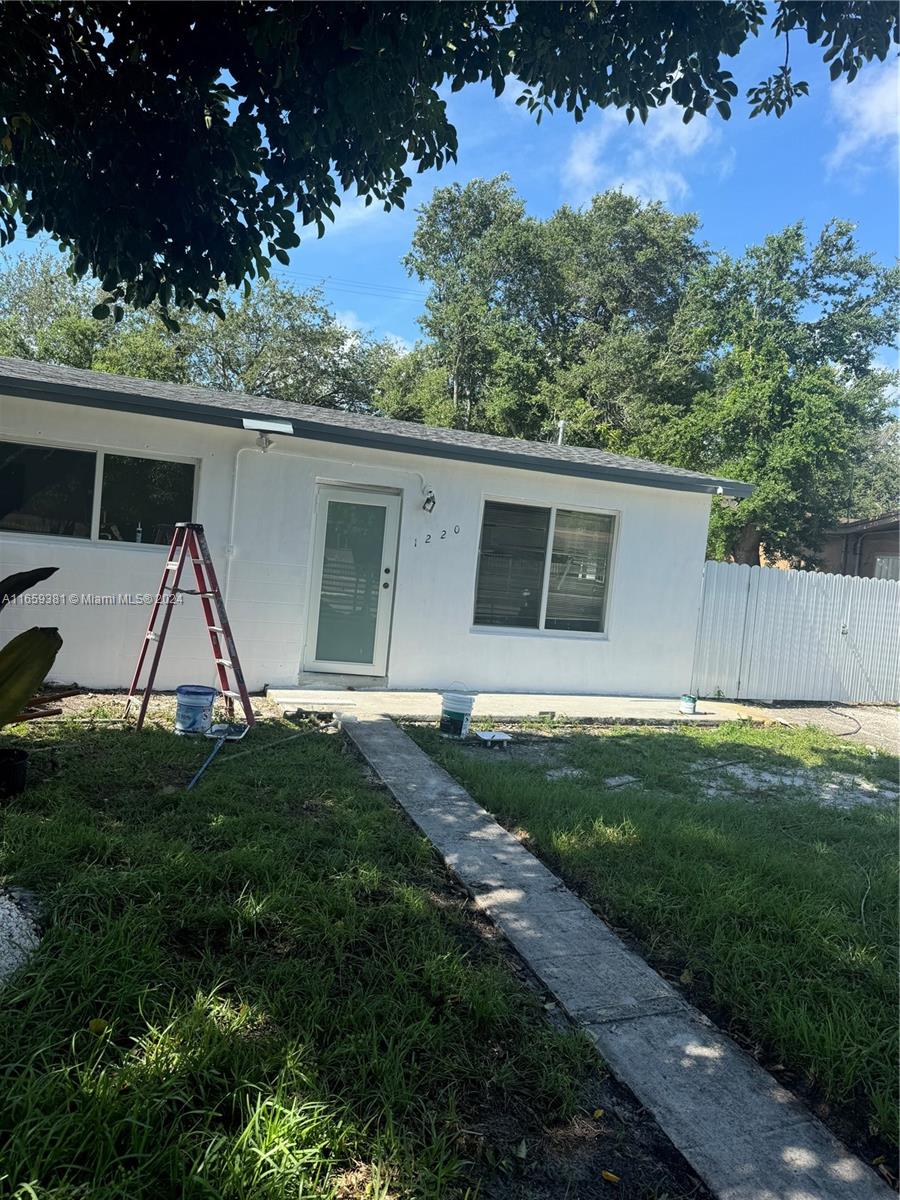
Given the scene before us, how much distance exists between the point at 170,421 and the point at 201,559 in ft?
6.02

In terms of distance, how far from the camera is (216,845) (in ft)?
12.6

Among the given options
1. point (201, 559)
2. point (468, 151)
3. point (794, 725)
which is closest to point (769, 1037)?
point (468, 151)

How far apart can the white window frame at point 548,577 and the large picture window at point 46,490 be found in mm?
4164

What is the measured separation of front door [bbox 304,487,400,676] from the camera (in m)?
8.58

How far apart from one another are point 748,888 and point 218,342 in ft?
89.5

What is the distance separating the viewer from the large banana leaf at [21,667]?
169 inches

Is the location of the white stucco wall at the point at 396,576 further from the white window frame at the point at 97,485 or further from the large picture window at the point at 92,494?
the large picture window at the point at 92,494

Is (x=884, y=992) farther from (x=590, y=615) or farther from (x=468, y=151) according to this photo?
(x=590, y=615)

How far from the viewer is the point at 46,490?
7.41 metres

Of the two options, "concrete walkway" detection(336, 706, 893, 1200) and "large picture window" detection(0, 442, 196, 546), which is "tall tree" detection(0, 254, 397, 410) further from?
"concrete walkway" detection(336, 706, 893, 1200)

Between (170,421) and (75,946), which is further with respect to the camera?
(170,421)

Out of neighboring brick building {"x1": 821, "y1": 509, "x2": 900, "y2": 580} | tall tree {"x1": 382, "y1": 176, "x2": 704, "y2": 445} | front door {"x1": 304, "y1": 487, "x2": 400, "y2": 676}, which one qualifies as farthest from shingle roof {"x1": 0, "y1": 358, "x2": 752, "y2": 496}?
tall tree {"x1": 382, "y1": 176, "x2": 704, "y2": 445}

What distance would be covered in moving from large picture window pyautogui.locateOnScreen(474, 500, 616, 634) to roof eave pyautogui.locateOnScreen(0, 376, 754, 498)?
2.27 ft

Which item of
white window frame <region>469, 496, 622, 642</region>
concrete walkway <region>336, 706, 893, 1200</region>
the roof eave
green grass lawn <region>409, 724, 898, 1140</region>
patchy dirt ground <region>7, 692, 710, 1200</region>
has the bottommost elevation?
patchy dirt ground <region>7, 692, 710, 1200</region>
